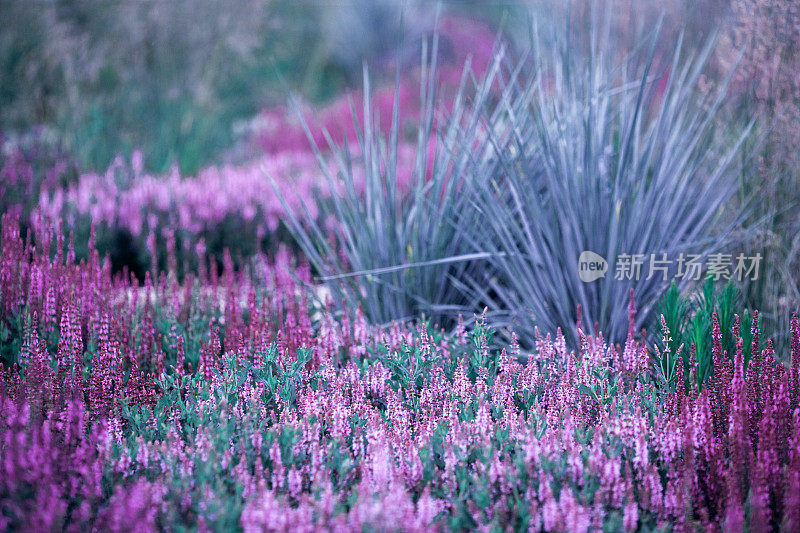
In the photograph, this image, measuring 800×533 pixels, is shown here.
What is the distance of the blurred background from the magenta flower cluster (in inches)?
49.7

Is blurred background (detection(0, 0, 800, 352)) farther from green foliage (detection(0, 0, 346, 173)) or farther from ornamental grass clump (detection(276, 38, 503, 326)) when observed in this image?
ornamental grass clump (detection(276, 38, 503, 326))

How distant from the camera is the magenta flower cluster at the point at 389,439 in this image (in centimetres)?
182

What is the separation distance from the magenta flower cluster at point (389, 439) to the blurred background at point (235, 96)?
126 cm

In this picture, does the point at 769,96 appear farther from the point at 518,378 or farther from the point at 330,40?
the point at 330,40

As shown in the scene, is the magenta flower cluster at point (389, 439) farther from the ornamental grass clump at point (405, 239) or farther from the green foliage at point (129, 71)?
the green foliage at point (129, 71)

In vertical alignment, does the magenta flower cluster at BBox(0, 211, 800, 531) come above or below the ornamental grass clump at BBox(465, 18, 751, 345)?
below

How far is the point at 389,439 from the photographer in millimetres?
2156

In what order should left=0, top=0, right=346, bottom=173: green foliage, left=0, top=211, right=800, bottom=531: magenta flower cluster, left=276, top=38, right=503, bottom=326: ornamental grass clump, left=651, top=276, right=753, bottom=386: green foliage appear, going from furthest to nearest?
left=0, top=0, right=346, bottom=173: green foliage, left=276, top=38, right=503, bottom=326: ornamental grass clump, left=651, top=276, right=753, bottom=386: green foliage, left=0, top=211, right=800, bottom=531: magenta flower cluster

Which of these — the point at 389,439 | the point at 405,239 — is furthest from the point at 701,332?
the point at 405,239

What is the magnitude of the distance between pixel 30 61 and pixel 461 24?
36.9 ft

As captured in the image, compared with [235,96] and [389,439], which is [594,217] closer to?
[389,439]

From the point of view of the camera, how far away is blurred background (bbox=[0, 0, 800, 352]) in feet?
12.4

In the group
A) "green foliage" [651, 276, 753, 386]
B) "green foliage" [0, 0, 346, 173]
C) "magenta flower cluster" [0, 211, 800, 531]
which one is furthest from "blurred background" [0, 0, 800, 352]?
"magenta flower cluster" [0, 211, 800, 531]

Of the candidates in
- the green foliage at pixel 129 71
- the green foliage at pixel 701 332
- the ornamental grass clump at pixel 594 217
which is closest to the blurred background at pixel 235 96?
the green foliage at pixel 129 71
